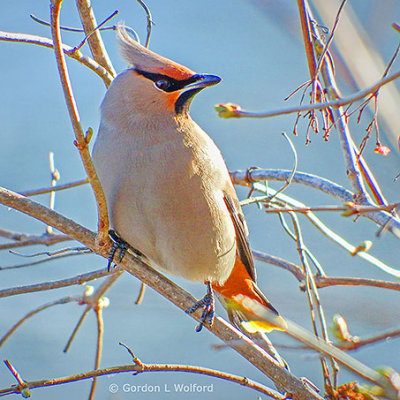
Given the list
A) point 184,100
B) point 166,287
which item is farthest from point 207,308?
point 184,100

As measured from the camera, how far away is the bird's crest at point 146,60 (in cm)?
255

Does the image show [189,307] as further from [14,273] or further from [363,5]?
[14,273]

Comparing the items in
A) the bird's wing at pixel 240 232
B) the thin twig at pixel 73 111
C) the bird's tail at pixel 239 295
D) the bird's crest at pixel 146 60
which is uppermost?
the bird's crest at pixel 146 60

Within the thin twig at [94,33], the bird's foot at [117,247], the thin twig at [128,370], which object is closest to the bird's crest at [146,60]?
the thin twig at [94,33]

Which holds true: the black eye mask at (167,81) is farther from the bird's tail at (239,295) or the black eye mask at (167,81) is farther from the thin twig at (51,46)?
the bird's tail at (239,295)

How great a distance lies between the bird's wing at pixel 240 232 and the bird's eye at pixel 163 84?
0.49 metres

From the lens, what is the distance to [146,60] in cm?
259

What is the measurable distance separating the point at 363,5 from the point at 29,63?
268 centimetres

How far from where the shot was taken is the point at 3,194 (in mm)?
1942

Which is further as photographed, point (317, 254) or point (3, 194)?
point (317, 254)

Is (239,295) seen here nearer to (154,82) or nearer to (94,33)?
(154,82)

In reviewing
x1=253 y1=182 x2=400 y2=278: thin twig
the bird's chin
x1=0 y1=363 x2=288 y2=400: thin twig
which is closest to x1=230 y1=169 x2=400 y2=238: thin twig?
x1=253 y1=182 x2=400 y2=278: thin twig

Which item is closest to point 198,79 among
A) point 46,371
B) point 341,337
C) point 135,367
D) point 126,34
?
point 126,34

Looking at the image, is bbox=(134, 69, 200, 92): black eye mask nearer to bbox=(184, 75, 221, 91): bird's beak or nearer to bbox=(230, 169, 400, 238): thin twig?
bbox=(184, 75, 221, 91): bird's beak
